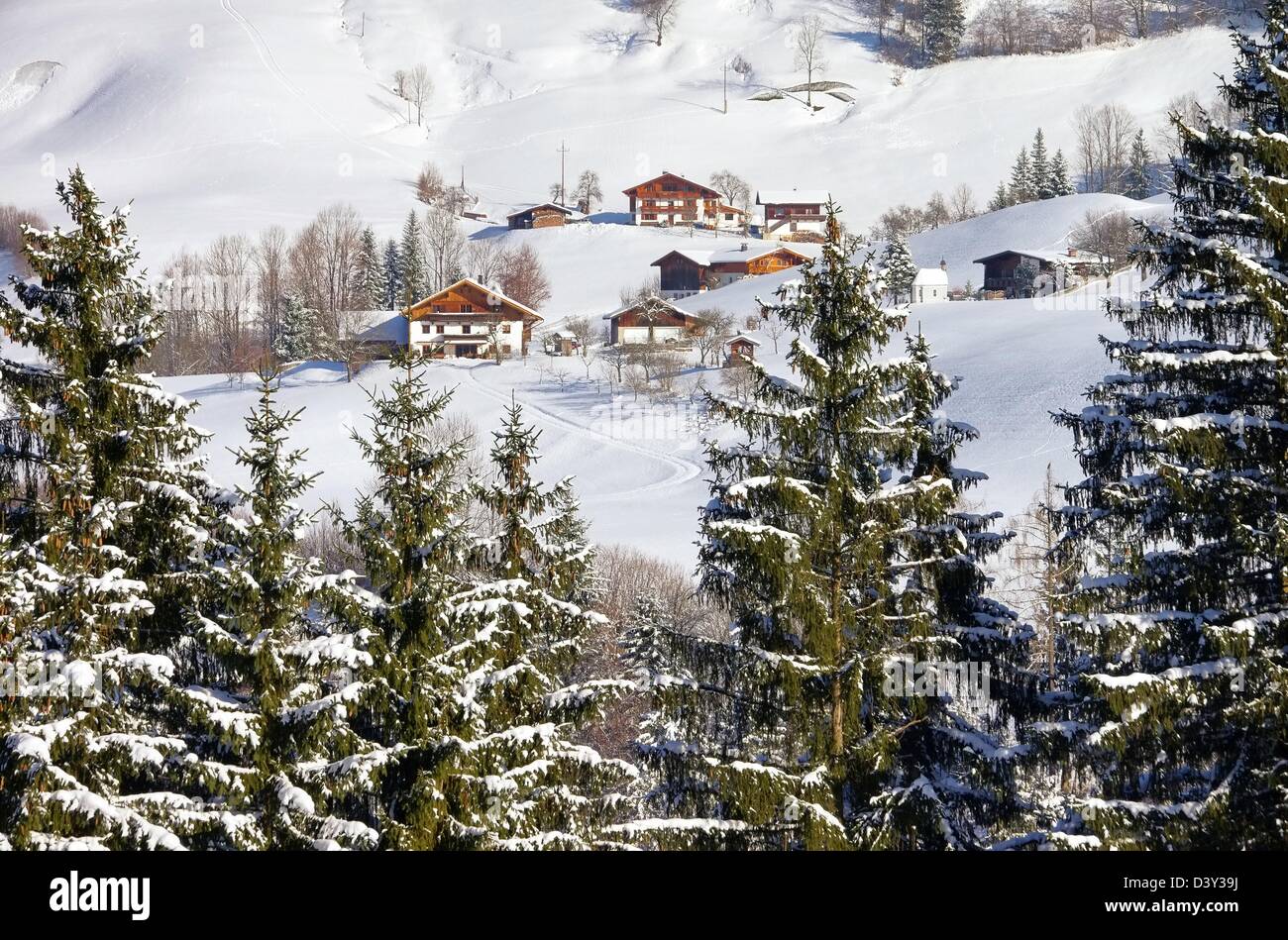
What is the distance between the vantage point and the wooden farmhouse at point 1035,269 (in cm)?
8238

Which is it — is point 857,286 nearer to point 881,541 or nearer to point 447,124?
point 881,541

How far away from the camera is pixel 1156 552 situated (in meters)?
11.4

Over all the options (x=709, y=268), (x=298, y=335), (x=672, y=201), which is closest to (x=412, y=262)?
(x=298, y=335)

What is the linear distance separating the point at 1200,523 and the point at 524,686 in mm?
6652

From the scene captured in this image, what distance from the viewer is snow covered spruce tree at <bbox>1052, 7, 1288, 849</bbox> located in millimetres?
10367

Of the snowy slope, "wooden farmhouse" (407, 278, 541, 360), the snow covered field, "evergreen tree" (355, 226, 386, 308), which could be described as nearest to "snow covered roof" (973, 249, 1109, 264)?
the snowy slope

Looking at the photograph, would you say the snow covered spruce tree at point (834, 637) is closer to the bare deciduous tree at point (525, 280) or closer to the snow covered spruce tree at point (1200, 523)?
the snow covered spruce tree at point (1200, 523)

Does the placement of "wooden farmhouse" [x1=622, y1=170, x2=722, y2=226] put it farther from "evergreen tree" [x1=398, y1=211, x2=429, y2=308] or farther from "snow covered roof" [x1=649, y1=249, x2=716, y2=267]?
"evergreen tree" [x1=398, y1=211, x2=429, y2=308]

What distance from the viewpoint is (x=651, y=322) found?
266 feet

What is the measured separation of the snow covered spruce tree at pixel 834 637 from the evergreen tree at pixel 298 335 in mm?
73555

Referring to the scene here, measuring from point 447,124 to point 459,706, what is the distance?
635ft

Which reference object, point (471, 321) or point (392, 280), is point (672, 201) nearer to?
point (392, 280)

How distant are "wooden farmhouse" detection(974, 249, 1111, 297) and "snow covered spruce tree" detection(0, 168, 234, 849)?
3016 inches

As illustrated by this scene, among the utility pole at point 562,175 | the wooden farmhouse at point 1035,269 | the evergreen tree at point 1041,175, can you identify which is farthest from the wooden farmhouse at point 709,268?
the utility pole at point 562,175
